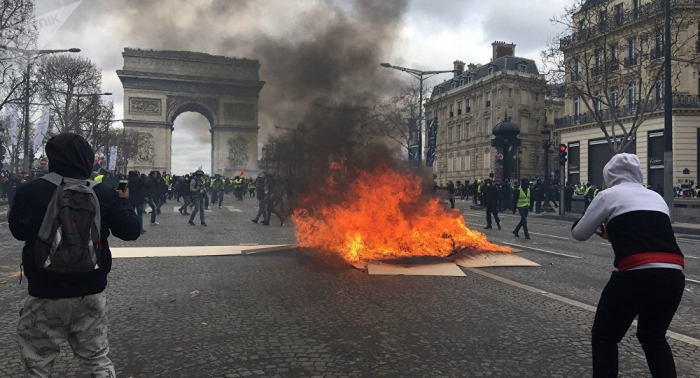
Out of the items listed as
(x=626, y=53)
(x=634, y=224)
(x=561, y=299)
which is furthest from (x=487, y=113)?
(x=634, y=224)

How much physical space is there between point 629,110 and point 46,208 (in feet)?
123

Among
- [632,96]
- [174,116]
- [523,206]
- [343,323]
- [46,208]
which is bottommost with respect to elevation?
[343,323]

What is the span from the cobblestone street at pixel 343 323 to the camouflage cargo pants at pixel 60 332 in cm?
92

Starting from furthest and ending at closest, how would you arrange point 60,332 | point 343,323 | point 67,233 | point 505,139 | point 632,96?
point 632,96 → point 505,139 → point 343,323 → point 60,332 → point 67,233

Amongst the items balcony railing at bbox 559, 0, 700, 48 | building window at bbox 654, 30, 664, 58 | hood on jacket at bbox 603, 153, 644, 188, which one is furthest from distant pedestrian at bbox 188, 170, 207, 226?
building window at bbox 654, 30, 664, 58

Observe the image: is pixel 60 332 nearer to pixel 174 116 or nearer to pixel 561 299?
pixel 561 299

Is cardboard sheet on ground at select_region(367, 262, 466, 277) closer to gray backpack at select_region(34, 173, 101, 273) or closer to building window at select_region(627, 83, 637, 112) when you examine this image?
gray backpack at select_region(34, 173, 101, 273)

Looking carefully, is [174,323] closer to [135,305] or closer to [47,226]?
[135,305]

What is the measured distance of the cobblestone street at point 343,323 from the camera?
3553mm

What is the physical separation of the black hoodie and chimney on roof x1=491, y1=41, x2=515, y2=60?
6150 centimetres

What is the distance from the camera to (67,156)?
2.53 metres

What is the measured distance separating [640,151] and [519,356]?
112ft

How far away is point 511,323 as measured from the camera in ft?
15.3

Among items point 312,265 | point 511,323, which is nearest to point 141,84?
point 312,265
